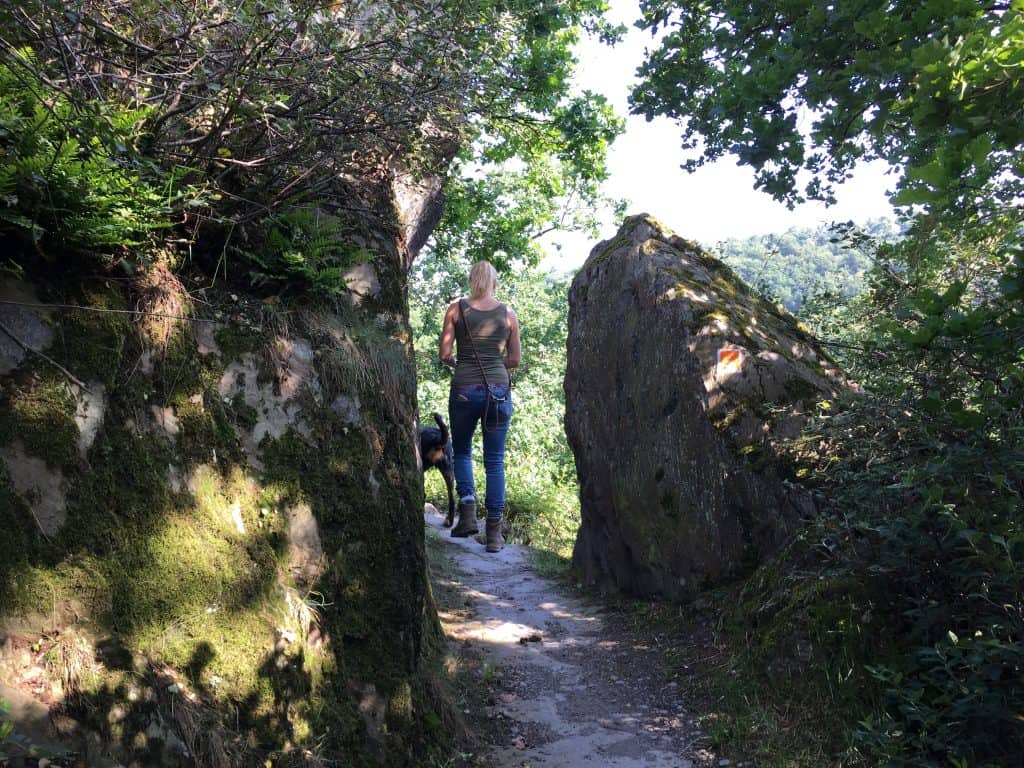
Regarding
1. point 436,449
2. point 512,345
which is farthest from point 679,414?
point 436,449

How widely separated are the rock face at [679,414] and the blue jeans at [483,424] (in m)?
0.91

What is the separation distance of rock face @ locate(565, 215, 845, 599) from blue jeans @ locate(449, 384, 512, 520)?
2.99ft

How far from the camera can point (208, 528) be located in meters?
3.15

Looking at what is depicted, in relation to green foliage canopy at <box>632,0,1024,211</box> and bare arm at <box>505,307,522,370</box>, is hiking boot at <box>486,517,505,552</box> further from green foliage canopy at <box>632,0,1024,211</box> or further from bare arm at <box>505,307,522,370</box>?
green foliage canopy at <box>632,0,1024,211</box>

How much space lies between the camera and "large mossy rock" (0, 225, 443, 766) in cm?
254

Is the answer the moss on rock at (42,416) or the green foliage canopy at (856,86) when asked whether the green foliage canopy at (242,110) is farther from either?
the green foliage canopy at (856,86)

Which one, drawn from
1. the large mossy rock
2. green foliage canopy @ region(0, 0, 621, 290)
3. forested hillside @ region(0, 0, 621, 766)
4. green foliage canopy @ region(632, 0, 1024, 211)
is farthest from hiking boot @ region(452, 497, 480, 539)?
green foliage canopy @ region(632, 0, 1024, 211)

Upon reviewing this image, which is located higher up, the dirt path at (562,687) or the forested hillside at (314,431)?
the forested hillside at (314,431)

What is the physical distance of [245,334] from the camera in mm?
3662

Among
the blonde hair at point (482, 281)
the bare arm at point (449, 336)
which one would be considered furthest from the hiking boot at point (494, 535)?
the blonde hair at point (482, 281)

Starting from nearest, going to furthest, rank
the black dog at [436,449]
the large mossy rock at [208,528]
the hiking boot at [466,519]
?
1. the large mossy rock at [208,528]
2. the hiking boot at [466,519]
3. the black dog at [436,449]

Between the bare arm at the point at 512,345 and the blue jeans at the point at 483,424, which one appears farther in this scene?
the bare arm at the point at 512,345

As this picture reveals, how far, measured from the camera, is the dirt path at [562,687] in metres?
4.09

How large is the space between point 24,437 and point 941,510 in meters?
3.86
